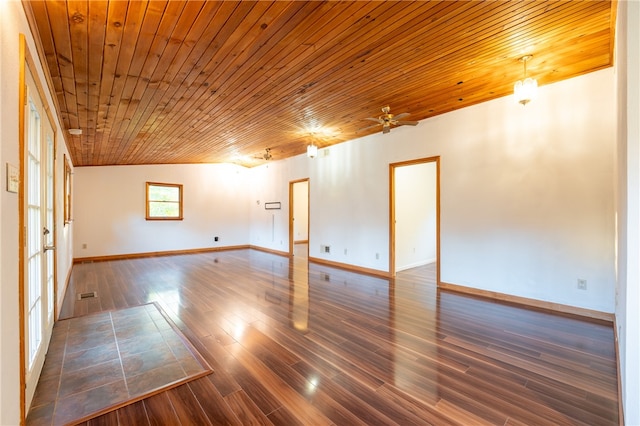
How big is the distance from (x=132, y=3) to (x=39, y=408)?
104 inches

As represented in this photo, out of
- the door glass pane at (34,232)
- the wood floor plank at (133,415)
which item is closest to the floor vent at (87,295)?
the door glass pane at (34,232)

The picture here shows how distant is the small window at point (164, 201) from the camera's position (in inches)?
316

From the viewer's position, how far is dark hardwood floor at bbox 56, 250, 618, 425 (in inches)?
70.6

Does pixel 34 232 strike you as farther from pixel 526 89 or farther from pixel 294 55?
pixel 526 89

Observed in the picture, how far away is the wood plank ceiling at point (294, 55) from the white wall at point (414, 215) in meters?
1.81

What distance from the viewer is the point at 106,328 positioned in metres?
3.06

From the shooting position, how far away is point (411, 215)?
20.4 feet

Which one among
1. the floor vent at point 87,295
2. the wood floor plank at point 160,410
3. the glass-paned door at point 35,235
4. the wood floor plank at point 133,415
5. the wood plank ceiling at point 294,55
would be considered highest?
the wood plank ceiling at point 294,55

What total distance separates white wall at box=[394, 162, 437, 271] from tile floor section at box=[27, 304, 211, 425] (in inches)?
166

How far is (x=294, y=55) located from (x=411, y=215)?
14.4 ft

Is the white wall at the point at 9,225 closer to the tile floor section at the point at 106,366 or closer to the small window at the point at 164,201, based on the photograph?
the tile floor section at the point at 106,366

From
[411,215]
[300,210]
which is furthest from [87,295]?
[300,210]

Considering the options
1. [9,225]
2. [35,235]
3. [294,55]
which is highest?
[294,55]

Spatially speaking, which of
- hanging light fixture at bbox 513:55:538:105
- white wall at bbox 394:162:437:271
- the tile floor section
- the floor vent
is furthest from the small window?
hanging light fixture at bbox 513:55:538:105
